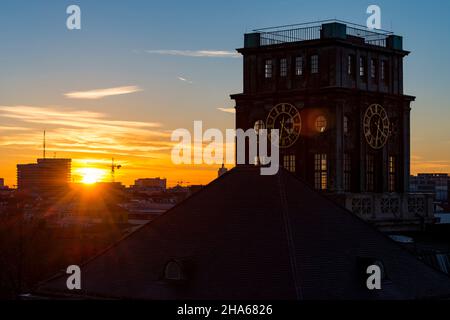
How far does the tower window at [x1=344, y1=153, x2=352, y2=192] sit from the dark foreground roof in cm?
1095

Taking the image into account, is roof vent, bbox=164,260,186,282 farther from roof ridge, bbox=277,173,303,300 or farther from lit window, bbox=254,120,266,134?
lit window, bbox=254,120,266,134

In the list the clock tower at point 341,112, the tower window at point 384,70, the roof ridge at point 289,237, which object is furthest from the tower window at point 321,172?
the roof ridge at point 289,237

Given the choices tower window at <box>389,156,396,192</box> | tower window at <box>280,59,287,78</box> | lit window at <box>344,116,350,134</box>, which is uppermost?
tower window at <box>280,59,287,78</box>

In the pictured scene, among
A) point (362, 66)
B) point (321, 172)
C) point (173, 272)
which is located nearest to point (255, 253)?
point (173, 272)

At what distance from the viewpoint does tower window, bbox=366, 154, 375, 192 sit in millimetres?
52103

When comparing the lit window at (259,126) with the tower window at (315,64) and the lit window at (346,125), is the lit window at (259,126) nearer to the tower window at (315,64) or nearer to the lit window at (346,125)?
the tower window at (315,64)

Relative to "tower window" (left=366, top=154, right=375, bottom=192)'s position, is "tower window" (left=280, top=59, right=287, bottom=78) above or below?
above

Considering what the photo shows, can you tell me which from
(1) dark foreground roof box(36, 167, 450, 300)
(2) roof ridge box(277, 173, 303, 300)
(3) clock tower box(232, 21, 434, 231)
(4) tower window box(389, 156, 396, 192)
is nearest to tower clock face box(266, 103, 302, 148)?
(3) clock tower box(232, 21, 434, 231)

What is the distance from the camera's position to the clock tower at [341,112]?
49675 millimetres

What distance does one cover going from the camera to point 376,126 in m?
52.6

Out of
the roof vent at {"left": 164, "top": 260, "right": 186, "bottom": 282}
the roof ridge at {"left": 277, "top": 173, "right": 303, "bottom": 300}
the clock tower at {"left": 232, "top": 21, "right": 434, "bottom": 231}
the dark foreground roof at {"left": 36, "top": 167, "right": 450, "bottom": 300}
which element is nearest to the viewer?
the roof ridge at {"left": 277, "top": 173, "right": 303, "bottom": 300}
